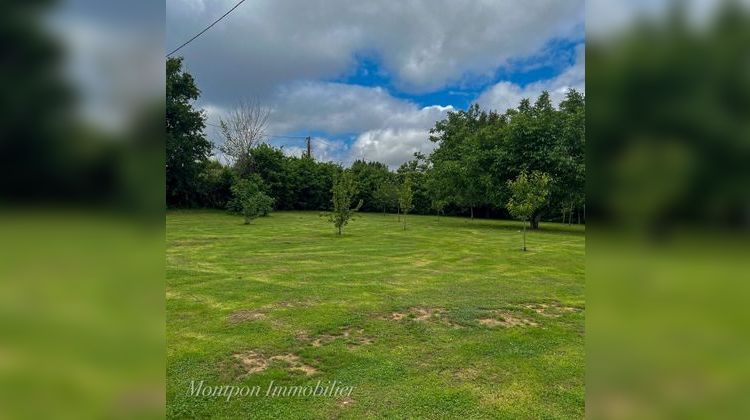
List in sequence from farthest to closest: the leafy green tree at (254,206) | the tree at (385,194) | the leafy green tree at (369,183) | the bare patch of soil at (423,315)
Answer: the leafy green tree at (369,183) < the tree at (385,194) < the leafy green tree at (254,206) < the bare patch of soil at (423,315)

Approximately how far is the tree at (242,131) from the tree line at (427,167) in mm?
252

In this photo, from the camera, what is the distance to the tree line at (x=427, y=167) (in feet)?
84.9

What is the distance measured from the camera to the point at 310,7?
439cm

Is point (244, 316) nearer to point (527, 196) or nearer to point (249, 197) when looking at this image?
point (527, 196)

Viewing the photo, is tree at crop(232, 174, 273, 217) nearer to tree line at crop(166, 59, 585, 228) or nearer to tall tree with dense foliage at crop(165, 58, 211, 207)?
tree line at crop(166, 59, 585, 228)

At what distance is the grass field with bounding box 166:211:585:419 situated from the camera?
4.05 m

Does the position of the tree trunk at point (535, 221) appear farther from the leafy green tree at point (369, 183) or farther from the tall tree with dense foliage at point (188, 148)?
the tall tree with dense foliage at point (188, 148)

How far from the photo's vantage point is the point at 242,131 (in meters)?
44.8

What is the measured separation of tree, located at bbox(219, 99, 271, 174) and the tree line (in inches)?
9.9

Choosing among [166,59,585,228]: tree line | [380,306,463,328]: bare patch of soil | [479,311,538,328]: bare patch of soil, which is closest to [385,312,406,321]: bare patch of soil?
[380,306,463,328]: bare patch of soil

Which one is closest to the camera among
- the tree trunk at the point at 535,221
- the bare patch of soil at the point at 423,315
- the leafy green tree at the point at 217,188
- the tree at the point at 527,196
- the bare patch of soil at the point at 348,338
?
the bare patch of soil at the point at 348,338

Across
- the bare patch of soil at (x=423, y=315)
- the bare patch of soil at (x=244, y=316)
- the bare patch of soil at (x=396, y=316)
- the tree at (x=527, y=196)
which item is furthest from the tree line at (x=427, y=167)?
the bare patch of soil at (x=244, y=316)
